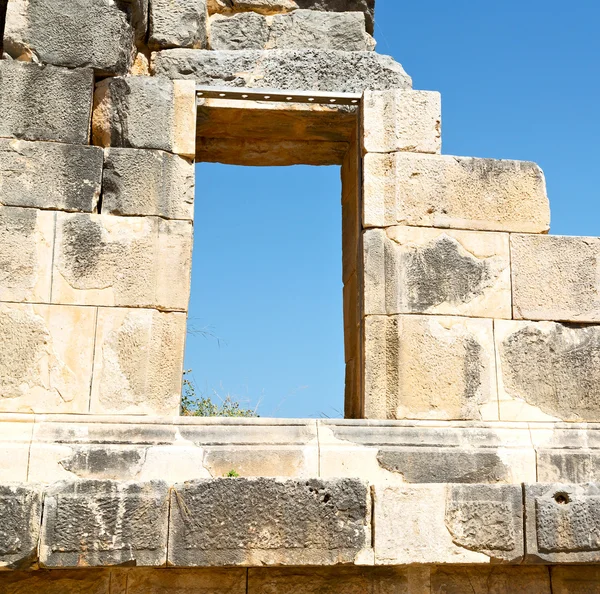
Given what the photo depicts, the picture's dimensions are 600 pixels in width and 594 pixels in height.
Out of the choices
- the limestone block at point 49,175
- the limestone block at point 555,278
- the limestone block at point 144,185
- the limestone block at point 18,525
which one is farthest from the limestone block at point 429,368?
the limestone block at point 18,525

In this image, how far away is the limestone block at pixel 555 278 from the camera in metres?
5.89

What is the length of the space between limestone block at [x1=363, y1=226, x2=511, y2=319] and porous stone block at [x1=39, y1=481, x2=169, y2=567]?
6.35ft

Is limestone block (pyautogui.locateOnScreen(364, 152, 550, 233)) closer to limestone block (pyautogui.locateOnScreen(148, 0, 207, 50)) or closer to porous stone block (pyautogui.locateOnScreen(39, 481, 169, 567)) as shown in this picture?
limestone block (pyautogui.locateOnScreen(148, 0, 207, 50))

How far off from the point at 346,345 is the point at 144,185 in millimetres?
1977

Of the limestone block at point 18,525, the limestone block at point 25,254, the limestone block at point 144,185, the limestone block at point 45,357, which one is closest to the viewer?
the limestone block at point 18,525

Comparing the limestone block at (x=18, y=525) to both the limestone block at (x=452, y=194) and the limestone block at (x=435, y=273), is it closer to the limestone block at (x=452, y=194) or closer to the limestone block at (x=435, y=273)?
the limestone block at (x=435, y=273)

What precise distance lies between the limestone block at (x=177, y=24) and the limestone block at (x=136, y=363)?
2093 mm

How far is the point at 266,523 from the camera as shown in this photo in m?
4.77

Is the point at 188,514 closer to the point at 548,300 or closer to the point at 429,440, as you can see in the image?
the point at 429,440

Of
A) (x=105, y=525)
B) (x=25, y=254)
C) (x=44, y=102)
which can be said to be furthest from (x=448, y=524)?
(x=44, y=102)

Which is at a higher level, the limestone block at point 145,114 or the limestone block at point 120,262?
the limestone block at point 145,114

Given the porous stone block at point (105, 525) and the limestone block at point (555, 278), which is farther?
the limestone block at point (555, 278)

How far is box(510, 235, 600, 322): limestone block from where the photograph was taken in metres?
5.89

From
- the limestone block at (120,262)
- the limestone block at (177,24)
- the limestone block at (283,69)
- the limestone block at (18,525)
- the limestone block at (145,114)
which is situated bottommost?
→ the limestone block at (18,525)
